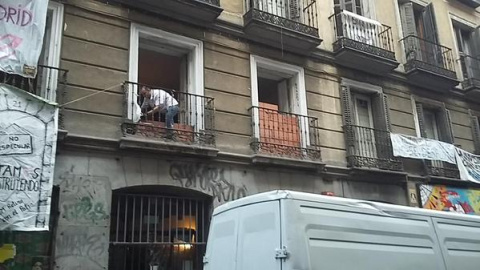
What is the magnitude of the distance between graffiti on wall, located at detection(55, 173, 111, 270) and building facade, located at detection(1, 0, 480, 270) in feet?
0.07

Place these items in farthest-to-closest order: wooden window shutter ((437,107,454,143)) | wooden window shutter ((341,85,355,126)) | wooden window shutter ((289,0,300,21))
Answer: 1. wooden window shutter ((437,107,454,143))
2. wooden window shutter ((341,85,355,126))
3. wooden window shutter ((289,0,300,21))

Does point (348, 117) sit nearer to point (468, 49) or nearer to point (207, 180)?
point (207, 180)

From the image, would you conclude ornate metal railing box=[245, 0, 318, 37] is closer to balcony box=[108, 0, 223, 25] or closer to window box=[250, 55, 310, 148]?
window box=[250, 55, 310, 148]

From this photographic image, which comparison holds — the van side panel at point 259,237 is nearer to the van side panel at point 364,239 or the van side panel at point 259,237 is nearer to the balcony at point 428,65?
the van side panel at point 364,239

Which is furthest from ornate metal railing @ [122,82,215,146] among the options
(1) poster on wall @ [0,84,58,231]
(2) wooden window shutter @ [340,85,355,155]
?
(2) wooden window shutter @ [340,85,355,155]

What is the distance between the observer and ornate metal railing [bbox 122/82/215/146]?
9.05 meters

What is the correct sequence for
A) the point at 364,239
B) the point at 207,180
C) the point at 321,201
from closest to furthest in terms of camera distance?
the point at 321,201 < the point at 364,239 < the point at 207,180

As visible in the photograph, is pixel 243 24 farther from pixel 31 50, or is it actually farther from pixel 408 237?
pixel 408 237

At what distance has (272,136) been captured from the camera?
10797 millimetres

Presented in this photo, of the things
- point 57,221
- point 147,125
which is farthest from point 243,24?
point 57,221

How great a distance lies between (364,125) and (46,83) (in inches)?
336

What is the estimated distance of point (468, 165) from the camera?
14008 mm

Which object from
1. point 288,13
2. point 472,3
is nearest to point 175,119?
point 288,13

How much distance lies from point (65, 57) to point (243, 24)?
435 centimetres
